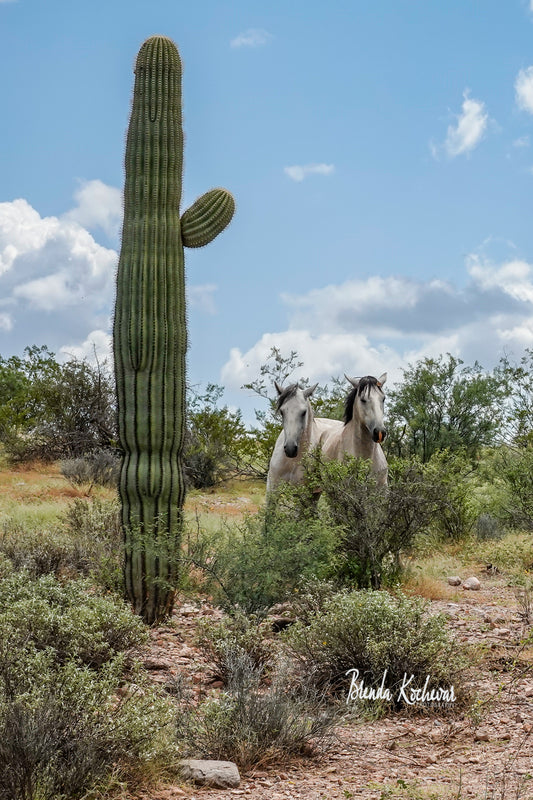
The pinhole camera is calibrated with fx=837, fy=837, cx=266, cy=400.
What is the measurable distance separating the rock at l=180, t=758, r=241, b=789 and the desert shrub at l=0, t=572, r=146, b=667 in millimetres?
1300

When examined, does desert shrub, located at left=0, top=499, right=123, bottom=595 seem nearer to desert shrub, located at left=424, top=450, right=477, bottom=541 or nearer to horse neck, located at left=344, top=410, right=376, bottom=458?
horse neck, located at left=344, top=410, right=376, bottom=458

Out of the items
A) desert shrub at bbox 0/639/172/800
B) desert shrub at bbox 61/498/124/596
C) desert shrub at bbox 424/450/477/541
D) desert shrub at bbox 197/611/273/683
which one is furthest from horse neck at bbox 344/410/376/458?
desert shrub at bbox 0/639/172/800

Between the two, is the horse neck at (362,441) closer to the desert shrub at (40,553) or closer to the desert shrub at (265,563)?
the desert shrub at (265,563)

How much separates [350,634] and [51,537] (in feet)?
14.8

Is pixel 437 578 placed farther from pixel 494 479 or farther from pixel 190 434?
pixel 190 434

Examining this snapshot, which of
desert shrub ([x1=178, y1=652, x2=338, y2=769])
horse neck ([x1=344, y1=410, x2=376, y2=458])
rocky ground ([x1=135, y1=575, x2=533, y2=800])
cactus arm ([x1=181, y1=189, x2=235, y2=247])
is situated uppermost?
cactus arm ([x1=181, y1=189, x2=235, y2=247])

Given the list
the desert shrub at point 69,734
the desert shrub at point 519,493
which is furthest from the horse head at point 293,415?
the desert shrub at point 69,734

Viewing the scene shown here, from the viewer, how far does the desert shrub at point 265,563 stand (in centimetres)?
673

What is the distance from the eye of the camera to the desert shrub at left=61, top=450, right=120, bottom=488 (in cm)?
1816

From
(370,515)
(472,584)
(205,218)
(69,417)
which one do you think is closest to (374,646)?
(370,515)

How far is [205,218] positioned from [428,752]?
18.3ft

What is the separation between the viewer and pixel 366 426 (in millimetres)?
9141

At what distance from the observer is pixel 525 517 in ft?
40.5

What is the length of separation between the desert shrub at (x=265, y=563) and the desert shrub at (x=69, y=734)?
237 cm
